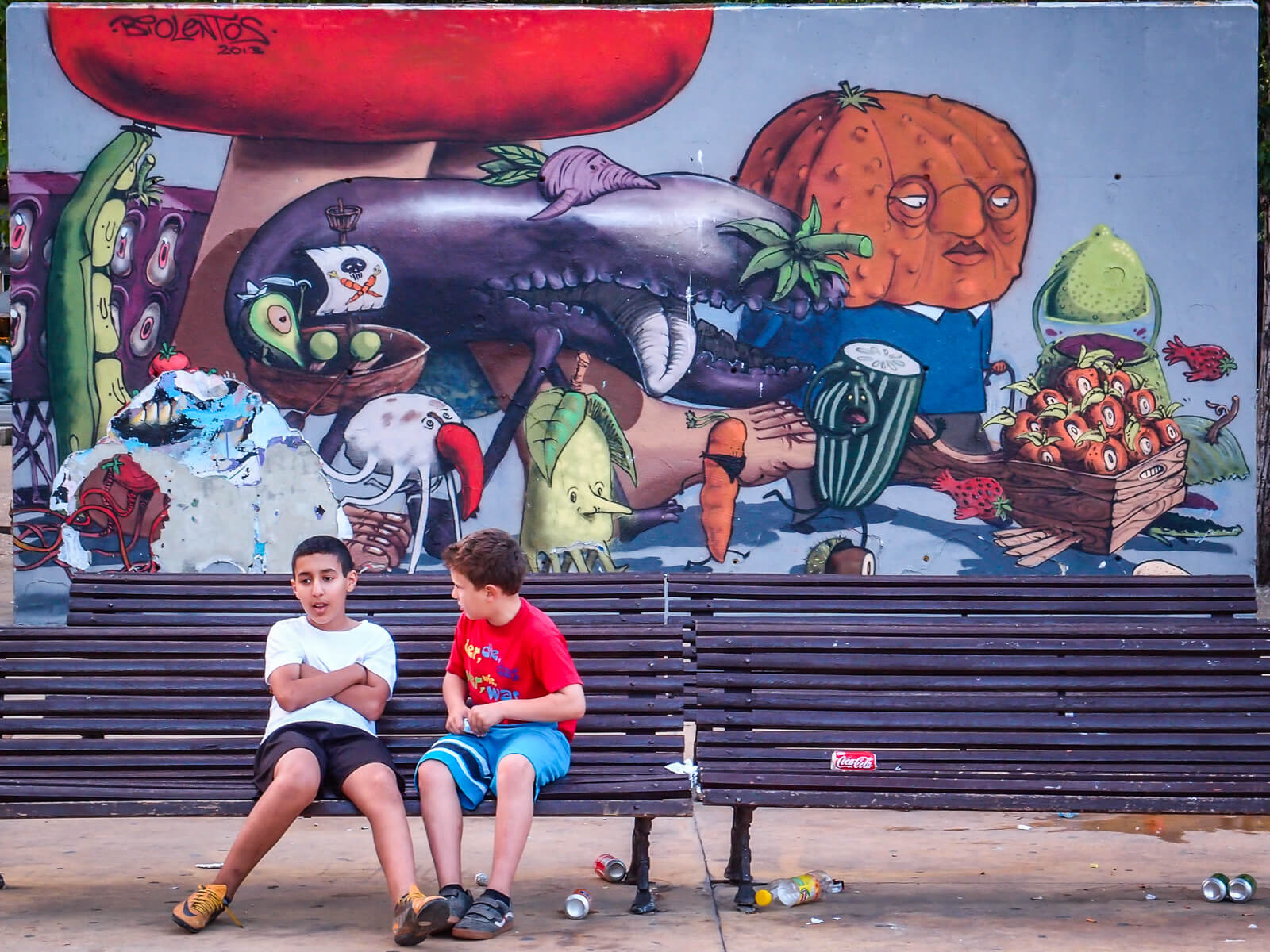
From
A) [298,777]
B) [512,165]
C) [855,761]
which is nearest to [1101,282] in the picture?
[512,165]

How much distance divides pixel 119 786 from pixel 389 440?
413 centimetres

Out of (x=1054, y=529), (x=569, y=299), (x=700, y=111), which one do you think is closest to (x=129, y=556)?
(x=569, y=299)

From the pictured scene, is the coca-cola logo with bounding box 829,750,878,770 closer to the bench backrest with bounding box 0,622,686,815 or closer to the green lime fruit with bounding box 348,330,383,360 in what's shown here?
the bench backrest with bounding box 0,622,686,815

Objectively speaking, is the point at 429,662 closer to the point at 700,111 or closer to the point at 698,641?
the point at 698,641

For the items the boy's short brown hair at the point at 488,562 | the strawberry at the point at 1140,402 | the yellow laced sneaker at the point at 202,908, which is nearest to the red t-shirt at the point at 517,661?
the boy's short brown hair at the point at 488,562

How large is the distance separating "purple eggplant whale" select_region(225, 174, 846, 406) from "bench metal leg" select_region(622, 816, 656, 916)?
13.6 ft

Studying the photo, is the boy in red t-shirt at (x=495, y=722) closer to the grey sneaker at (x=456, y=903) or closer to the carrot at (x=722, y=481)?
the grey sneaker at (x=456, y=903)

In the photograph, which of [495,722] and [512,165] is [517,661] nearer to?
[495,722]

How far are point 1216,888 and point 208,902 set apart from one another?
10.1ft

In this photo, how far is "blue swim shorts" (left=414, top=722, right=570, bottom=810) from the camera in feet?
14.4

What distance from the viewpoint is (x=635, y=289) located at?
8391 millimetres

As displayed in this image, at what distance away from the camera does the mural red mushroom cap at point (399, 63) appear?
8.29 meters

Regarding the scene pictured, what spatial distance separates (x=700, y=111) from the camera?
8.34 meters

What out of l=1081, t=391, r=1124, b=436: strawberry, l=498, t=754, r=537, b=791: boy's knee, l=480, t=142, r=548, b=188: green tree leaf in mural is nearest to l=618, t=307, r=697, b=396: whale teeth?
l=480, t=142, r=548, b=188: green tree leaf in mural
